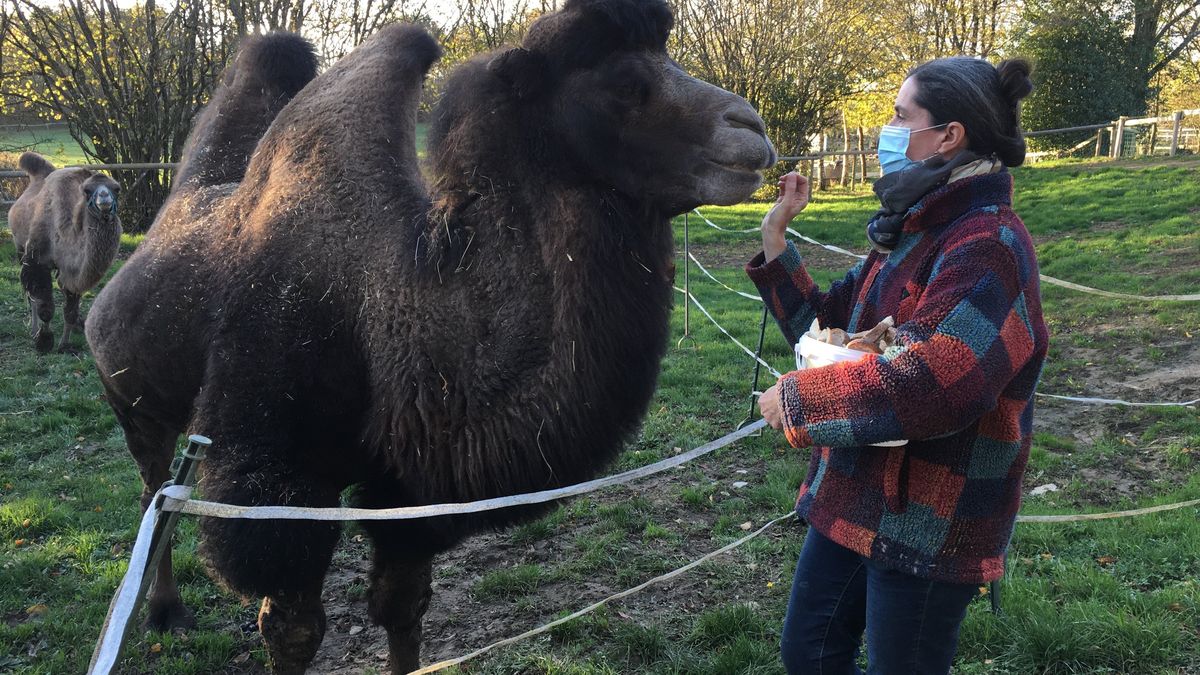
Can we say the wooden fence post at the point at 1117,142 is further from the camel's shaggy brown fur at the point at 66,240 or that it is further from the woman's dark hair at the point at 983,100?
the woman's dark hair at the point at 983,100

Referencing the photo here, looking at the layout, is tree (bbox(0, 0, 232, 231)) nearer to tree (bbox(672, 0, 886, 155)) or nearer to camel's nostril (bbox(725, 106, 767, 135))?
tree (bbox(672, 0, 886, 155))

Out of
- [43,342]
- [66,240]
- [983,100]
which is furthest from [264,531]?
[66,240]

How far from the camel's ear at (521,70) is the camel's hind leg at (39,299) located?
9.24 meters

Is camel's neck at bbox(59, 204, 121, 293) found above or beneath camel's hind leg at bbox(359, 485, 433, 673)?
above

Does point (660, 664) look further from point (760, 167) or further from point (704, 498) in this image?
point (760, 167)

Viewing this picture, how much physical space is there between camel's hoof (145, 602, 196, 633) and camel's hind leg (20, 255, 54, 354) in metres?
6.80

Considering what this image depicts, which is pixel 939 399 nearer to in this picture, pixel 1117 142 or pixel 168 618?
pixel 168 618

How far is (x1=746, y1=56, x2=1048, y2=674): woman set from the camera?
6.25ft

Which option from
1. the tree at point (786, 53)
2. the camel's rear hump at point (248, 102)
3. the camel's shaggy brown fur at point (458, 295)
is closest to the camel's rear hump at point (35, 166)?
the camel's rear hump at point (248, 102)

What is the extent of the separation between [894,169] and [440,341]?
152 centimetres

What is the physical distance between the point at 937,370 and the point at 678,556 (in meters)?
3.43

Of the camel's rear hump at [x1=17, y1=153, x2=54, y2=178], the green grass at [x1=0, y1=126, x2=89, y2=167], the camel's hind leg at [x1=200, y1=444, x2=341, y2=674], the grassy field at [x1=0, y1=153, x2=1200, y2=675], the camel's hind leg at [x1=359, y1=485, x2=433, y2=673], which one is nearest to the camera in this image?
the camel's hind leg at [x1=200, y1=444, x2=341, y2=674]

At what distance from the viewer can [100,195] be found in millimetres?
8984

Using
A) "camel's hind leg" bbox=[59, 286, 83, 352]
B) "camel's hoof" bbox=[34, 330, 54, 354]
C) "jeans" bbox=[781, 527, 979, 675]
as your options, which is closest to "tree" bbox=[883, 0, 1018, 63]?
"camel's hind leg" bbox=[59, 286, 83, 352]
